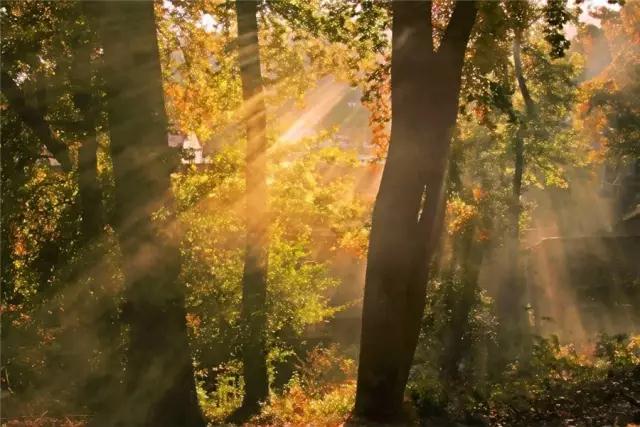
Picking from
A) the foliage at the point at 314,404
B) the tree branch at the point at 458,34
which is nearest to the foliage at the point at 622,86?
the foliage at the point at 314,404

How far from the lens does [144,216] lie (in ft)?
26.3

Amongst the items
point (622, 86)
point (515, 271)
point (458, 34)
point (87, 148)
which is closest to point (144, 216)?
point (458, 34)

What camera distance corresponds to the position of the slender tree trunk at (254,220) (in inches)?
501

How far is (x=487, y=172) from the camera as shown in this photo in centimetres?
2689

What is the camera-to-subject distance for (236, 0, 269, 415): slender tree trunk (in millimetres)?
12727

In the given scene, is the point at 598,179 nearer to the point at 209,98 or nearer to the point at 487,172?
the point at 487,172

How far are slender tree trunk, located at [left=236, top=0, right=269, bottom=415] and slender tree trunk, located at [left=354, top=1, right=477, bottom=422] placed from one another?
536 centimetres

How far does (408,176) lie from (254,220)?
260 inches

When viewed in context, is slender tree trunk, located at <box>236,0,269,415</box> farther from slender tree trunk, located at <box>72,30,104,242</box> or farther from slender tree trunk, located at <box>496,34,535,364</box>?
slender tree trunk, located at <box>496,34,535,364</box>

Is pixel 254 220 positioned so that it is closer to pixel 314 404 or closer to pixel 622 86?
pixel 314 404

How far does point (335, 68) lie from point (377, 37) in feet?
10.9

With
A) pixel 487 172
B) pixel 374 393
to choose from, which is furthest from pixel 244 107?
pixel 487 172

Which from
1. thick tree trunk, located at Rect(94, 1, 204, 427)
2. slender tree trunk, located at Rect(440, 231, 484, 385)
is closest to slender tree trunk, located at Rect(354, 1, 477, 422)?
thick tree trunk, located at Rect(94, 1, 204, 427)

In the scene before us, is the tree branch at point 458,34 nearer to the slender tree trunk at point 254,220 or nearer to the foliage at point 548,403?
the foliage at point 548,403
